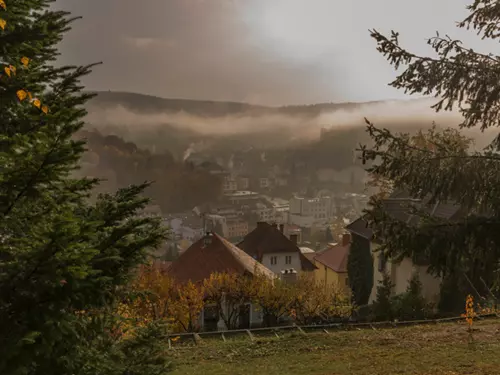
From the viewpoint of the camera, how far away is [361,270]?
28.7 meters

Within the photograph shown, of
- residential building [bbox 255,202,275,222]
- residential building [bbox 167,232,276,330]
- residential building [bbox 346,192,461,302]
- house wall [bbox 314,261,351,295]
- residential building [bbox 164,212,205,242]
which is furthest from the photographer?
residential building [bbox 255,202,275,222]

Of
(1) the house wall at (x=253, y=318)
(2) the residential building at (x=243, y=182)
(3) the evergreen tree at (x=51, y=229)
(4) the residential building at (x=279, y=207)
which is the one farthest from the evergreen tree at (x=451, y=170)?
(2) the residential building at (x=243, y=182)

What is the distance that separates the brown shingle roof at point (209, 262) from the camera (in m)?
26.8

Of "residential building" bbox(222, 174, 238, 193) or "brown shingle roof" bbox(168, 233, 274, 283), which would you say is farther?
"residential building" bbox(222, 174, 238, 193)

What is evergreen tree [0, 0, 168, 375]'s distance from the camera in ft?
9.67

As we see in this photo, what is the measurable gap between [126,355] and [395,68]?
5896 millimetres

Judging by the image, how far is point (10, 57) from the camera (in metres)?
4.02

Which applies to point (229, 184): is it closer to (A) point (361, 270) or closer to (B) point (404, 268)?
(A) point (361, 270)

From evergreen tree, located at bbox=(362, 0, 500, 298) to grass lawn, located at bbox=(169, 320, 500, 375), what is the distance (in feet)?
15.0

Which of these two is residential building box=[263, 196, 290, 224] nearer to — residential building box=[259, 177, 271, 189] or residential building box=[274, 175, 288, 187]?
residential building box=[259, 177, 271, 189]

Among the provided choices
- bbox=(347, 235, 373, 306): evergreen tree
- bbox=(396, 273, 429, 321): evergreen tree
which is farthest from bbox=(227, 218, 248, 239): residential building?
bbox=(396, 273, 429, 321): evergreen tree

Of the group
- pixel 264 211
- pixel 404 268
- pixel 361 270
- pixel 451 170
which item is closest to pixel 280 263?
pixel 361 270

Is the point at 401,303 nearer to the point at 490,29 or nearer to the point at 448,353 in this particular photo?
the point at 448,353

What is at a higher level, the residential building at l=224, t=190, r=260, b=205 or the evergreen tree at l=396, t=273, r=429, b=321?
the residential building at l=224, t=190, r=260, b=205
